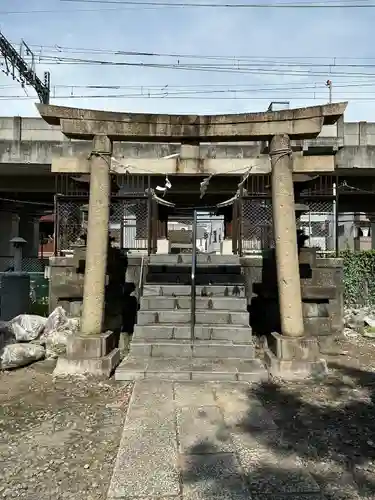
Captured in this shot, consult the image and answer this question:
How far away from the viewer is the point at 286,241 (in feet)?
18.0

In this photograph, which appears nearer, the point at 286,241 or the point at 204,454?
the point at 204,454

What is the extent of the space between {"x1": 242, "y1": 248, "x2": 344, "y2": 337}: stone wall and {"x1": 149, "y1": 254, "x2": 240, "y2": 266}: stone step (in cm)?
88

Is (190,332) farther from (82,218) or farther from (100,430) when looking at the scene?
(82,218)

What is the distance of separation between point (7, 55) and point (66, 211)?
15.4 metres

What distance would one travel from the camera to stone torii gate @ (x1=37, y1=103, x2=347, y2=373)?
545 cm

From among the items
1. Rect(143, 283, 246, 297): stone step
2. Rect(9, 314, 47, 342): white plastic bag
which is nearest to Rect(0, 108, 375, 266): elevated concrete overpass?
Rect(143, 283, 246, 297): stone step

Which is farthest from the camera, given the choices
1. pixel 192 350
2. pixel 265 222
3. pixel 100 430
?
pixel 265 222

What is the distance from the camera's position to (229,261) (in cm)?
859

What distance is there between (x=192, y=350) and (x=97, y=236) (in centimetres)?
212

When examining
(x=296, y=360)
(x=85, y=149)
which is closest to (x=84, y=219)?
(x=296, y=360)

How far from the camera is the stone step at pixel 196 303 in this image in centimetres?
686

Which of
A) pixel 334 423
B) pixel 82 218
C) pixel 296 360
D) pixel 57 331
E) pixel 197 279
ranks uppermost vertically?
pixel 82 218

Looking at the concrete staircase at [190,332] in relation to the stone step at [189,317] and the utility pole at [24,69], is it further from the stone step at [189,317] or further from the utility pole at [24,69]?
the utility pole at [24,69]

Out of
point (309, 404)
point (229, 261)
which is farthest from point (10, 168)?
point (309, 404)
